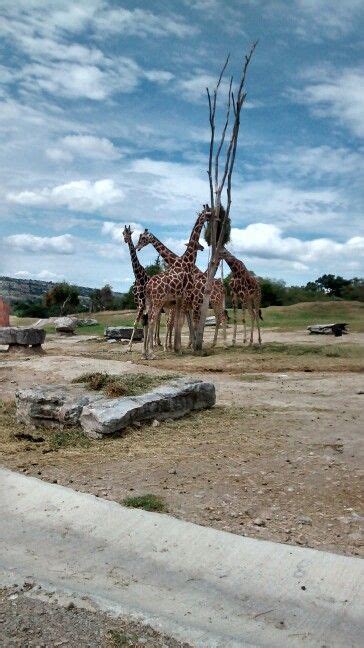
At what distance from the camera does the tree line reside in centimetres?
5291

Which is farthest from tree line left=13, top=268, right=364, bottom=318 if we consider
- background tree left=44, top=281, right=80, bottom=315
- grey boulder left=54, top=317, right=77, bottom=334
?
grey boulder left=54, top=317, right=77, bottom=334

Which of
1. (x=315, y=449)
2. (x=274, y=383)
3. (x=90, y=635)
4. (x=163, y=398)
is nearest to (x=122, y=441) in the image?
(x=163, y=398)

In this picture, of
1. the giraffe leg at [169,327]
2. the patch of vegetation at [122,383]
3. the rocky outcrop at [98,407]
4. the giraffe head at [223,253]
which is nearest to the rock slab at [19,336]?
the giraffe leg at [169,327]

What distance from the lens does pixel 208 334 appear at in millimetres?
24750

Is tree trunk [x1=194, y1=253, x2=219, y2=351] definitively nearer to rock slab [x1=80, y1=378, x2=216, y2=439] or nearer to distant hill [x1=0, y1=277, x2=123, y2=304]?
rock slab [x1=80, y1=378, x2=216, y2=439]

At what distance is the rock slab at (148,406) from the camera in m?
7.07

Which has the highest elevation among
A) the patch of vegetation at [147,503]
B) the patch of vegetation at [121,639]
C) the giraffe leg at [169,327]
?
the giraffe leg at [169,327]

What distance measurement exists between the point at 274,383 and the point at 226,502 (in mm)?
6264

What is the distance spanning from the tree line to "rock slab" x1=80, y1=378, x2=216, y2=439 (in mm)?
40093

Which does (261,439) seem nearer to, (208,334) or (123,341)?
(123,341)

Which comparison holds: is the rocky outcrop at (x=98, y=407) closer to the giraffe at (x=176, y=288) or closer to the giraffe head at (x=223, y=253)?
the giraffe at (x=176, y=288)

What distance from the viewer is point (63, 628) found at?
333 centimetres

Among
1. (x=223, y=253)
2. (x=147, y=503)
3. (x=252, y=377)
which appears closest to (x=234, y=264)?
(x=223, y=253)

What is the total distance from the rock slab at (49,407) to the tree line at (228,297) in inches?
1605
